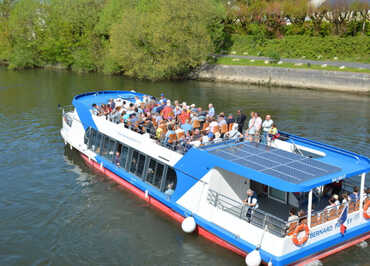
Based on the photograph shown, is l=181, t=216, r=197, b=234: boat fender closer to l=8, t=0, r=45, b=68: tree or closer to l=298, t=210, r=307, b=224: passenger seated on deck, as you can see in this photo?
l=298, t=210, r=307, b=224: passenger seated on deck

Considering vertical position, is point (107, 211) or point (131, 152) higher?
point (131, 152)

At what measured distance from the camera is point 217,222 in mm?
13766

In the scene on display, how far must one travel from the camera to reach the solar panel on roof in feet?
40.8

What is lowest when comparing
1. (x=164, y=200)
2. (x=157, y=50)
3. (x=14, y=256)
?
(x=14, y=256)

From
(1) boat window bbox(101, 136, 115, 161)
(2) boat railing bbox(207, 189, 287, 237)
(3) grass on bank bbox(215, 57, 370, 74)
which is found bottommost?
(2) boat railing bbox(207, 189, 287, 237)

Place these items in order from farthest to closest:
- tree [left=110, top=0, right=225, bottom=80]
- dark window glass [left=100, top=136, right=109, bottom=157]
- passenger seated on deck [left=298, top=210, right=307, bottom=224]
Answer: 1. tree [left=110, top=0, right=225, bottom=80]
2. dark window glass [left=100, top=136, right=109, bottom=157]
3. passenger seated on deck [left=298, top=210, right=307, bottom=224]

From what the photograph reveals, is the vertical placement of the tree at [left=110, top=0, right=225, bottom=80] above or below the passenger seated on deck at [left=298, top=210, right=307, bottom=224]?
above

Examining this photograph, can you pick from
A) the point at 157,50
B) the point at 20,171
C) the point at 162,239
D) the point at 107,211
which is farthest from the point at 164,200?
the point at 157,50

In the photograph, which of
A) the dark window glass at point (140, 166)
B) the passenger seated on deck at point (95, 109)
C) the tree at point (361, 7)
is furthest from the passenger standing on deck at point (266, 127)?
the tree at point (361, 7)

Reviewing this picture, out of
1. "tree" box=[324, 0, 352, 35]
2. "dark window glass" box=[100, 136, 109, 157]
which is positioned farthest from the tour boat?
"tree" box=[324, 0, 352, 35]

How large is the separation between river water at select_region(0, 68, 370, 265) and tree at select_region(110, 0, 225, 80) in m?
17.2

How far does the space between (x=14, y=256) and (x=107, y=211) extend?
409cm

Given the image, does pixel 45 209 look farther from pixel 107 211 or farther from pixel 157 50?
pixel 157 50

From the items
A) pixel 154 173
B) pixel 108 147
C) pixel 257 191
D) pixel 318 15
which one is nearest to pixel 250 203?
pixel 257 191
